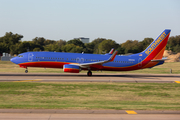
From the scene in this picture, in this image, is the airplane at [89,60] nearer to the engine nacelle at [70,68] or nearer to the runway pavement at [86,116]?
the engine nacelle at [70,68]

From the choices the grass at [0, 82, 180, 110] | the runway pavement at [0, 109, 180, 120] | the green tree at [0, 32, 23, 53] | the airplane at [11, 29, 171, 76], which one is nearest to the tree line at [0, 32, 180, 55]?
the green tree at [0, 32, 23, 53]

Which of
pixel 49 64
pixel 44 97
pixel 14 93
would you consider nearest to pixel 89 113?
pixel 44 97

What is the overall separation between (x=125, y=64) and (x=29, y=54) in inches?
651

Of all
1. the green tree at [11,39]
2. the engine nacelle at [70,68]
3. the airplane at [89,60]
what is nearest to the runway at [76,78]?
the engine nacelle at [70,68]

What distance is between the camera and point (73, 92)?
74.0 feet

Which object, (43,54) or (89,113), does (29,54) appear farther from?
(89,113)

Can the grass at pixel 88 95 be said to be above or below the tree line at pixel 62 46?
below

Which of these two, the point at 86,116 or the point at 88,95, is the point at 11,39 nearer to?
the point at 88,95

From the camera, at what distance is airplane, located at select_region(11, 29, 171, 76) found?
3725 centimetres

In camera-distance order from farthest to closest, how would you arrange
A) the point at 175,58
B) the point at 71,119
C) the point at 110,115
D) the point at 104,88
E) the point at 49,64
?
the point at 175,58 < the point at 49,64 < the point at 104,88 < the point at 110,115 < the point at 71,119

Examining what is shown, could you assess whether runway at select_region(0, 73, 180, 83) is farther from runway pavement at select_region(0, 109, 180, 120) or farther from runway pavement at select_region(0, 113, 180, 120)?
runway pavement at select_region(0, 113, 180, 120)

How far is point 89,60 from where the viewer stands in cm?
3834

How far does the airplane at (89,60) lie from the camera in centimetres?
3725

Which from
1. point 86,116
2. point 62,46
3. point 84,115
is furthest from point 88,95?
point 62,46
